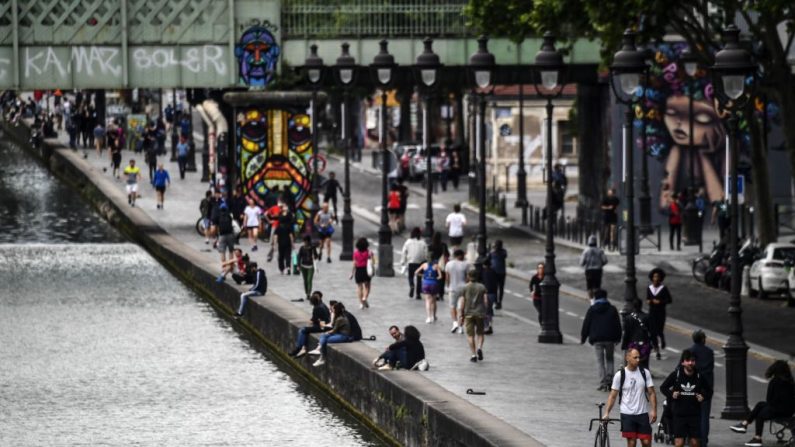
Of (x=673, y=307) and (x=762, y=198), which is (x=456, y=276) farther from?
(x=762, y=198)

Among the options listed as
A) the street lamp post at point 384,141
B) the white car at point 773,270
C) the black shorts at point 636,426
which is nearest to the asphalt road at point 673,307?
the white car at point 773,270

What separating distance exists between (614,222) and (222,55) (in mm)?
12268

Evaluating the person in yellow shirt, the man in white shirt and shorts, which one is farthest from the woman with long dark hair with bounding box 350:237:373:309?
the person in yellow shirt

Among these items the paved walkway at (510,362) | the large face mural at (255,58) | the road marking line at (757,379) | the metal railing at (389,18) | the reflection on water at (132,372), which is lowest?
the reflection on water at (132,372)

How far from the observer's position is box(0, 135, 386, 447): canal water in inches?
1323

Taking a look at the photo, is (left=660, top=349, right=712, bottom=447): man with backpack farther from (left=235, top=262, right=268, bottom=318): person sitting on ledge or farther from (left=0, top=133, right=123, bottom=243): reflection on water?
(left=0, top=133, right=123, bottom=243): reflection on water

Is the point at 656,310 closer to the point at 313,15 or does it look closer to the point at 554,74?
the point at 554,74

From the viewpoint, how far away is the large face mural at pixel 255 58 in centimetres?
5966

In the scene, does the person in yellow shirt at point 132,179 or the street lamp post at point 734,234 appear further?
the person in yellow shirt at point 132,179

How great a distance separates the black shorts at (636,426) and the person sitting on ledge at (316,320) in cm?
A: 1245

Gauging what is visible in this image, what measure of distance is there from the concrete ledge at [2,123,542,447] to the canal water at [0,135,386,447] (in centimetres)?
40

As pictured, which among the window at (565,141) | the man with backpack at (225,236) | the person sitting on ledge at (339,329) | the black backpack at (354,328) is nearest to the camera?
the person sitting on ledge at (339,329)

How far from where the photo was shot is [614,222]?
5981 cm

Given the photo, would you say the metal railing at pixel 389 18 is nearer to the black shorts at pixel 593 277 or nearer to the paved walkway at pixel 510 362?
the paved walkway at pixel 510 362
